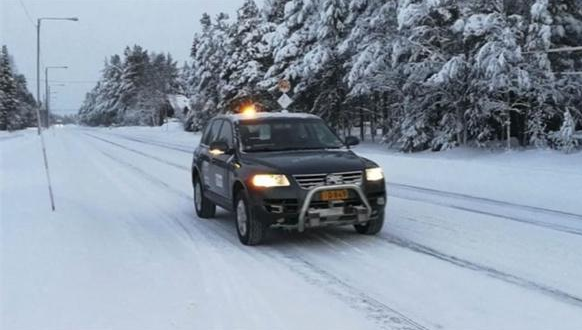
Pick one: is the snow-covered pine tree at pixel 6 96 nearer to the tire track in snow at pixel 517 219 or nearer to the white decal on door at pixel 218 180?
the tire track in snow at pixel 517 219

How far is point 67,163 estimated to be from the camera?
76.8 ft

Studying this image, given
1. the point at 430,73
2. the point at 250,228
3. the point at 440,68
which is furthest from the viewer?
the point at 430,73

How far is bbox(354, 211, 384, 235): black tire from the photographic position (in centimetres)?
828

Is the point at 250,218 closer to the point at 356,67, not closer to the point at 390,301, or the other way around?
the point at 390,301

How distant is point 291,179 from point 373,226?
147cm

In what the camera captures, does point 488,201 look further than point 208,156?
Yes

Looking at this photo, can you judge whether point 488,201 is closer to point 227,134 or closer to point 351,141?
point 351,141

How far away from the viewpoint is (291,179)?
759 centimetres

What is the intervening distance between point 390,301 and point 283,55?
105ft

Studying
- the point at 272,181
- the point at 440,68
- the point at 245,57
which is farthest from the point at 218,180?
the point at 245,57

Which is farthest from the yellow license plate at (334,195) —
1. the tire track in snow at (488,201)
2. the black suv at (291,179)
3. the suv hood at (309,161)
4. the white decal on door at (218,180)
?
the tire track in snow at (488,201)

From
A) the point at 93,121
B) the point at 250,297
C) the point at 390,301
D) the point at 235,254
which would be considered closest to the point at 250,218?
the point at 235,254

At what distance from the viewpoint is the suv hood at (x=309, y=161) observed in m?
7.68

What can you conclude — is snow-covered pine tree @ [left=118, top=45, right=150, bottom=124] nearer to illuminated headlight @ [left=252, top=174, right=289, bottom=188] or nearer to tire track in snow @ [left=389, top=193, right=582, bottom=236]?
tire track in snow @ [left=389, top=193, right=582, bottom=236]
